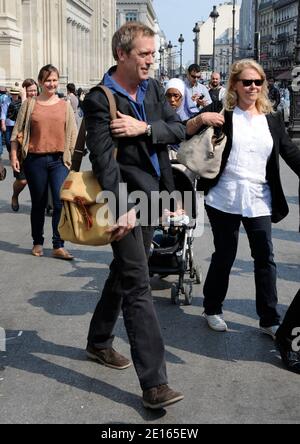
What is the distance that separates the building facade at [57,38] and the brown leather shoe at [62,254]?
21.8 meters

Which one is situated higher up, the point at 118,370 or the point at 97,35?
the point at 97,35

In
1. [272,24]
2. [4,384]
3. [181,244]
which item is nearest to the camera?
[4,384]

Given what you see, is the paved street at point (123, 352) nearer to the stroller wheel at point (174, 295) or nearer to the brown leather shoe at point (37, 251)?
the stroller wheel at point (174, 295)

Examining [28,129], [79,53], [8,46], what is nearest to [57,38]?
[8,46]

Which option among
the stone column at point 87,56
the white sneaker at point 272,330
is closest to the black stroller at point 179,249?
the white sneaker at point 272,330

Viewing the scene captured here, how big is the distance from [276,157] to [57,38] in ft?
140

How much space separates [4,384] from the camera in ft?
14.3

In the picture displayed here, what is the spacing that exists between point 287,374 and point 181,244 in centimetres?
194

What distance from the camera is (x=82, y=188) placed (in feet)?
12.9

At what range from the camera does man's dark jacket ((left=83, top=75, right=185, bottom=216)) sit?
12.6ft

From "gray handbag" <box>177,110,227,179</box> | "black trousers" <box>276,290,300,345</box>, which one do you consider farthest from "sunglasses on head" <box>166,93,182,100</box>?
"black trousers" <box>276,290,300,345</box>
